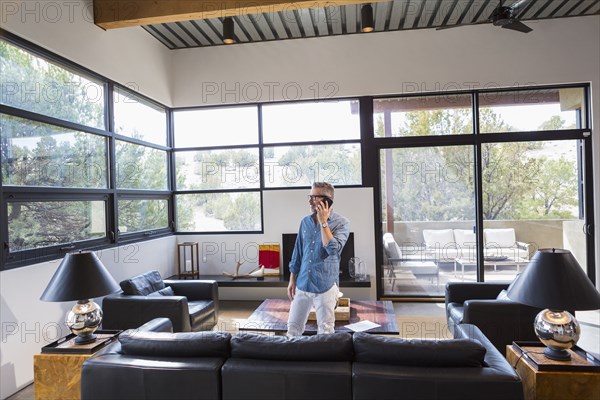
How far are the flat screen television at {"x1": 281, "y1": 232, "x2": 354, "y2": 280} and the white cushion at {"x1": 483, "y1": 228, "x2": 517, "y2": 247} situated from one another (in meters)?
1.88

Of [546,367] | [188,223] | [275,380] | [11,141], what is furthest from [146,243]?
[546,367]

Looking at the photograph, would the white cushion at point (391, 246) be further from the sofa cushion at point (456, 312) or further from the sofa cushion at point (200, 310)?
the sofa cushion at point (200, 310)

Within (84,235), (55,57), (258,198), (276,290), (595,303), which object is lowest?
(276,290)

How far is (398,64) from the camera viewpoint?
17.0 ft

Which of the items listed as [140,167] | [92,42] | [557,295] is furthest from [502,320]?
[92,42]

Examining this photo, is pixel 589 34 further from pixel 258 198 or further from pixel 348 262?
pixel 258 198

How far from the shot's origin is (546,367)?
1842 millimetres

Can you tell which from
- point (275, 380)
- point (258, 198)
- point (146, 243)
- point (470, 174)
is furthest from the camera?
point (258, 198)

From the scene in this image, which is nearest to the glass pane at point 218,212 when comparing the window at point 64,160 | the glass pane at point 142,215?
the glass pane at point 142,215

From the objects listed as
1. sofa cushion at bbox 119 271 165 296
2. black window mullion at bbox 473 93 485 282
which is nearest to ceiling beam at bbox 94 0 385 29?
black window mullion at bbox 473 93 485 282

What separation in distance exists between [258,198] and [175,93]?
206cm

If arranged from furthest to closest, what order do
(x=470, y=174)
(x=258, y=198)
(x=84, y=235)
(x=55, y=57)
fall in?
(x=258, y=198), (x=470, y=174), (x=84, y=235), (x=55, y=57)

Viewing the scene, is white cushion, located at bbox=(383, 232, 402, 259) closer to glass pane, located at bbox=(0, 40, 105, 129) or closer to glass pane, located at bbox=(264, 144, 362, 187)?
glass pane, located at bbox=(264, 144, 362, 187)

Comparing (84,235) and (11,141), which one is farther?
(84,235)
